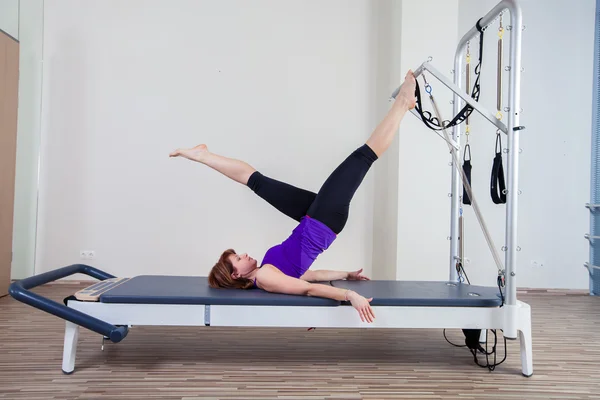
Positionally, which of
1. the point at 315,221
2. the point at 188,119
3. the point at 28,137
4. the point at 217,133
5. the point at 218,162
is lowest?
the point at 315,221

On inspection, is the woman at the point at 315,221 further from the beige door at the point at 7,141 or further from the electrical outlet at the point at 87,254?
the electrical outlet at the point at 87,254

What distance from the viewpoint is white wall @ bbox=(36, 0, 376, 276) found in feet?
14.8

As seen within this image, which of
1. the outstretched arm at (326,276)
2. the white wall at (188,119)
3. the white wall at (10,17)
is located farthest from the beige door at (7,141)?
the outstretched arm at (326,276)

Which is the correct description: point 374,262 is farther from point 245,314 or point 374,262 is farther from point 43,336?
point 43,336

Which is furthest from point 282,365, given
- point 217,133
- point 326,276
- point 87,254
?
point 87,254

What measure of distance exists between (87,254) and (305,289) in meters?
3.00

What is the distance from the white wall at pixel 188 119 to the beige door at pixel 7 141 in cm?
54

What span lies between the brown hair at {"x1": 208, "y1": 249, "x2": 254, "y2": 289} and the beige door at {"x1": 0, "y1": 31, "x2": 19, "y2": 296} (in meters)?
2.33

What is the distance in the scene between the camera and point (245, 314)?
2.25 metres

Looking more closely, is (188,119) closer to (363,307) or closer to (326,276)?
(326,276)

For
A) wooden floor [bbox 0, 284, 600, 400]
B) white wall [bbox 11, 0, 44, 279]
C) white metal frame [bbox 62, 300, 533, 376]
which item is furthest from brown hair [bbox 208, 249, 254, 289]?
white wall [bbox 11, 0, 44, 279]

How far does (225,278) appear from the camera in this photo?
2504 millimetres

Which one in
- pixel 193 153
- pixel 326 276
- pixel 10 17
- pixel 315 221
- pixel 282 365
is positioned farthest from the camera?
pixel 10 17

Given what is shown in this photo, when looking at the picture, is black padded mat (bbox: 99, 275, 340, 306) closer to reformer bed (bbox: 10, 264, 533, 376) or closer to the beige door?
reformer bed (bbox: 10, 264, 533, 376)
